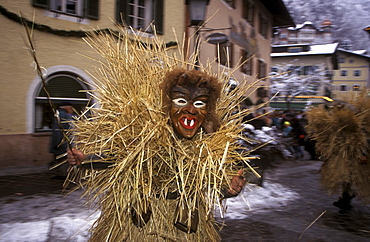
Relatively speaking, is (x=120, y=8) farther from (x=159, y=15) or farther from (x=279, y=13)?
(x=279, y=13)

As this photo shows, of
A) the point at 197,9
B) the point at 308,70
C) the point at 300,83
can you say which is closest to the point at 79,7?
the point at 197,9

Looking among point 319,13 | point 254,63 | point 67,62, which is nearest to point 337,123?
point 67,62

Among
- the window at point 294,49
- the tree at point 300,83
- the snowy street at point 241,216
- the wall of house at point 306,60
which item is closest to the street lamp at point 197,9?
the snowy street at point 241,216

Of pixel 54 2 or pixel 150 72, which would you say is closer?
pixel 150 72

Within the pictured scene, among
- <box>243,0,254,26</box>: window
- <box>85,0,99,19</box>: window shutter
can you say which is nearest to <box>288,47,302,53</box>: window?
<box>243,0,254,26</box>: window

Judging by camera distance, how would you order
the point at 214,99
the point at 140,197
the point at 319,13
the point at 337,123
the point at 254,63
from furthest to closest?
1. the point at 319,13
2. the point at 254,63
3. the point at 337,123
4. the point at 214,99
5. the point at 140,197

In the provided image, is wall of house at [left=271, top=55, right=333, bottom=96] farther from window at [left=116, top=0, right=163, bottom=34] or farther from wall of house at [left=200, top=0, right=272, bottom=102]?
window at [left=116, top=0, right=163, bottom=34]

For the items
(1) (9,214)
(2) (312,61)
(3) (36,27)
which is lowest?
(1) (9,214)

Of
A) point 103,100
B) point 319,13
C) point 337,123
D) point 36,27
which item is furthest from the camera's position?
point 319,13

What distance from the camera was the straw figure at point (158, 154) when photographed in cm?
216

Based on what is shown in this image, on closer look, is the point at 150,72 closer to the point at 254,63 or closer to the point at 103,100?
the point at 103,100

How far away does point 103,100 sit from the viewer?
262cm

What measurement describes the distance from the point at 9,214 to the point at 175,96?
12.0 feet

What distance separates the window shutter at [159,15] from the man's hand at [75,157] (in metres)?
9.28
